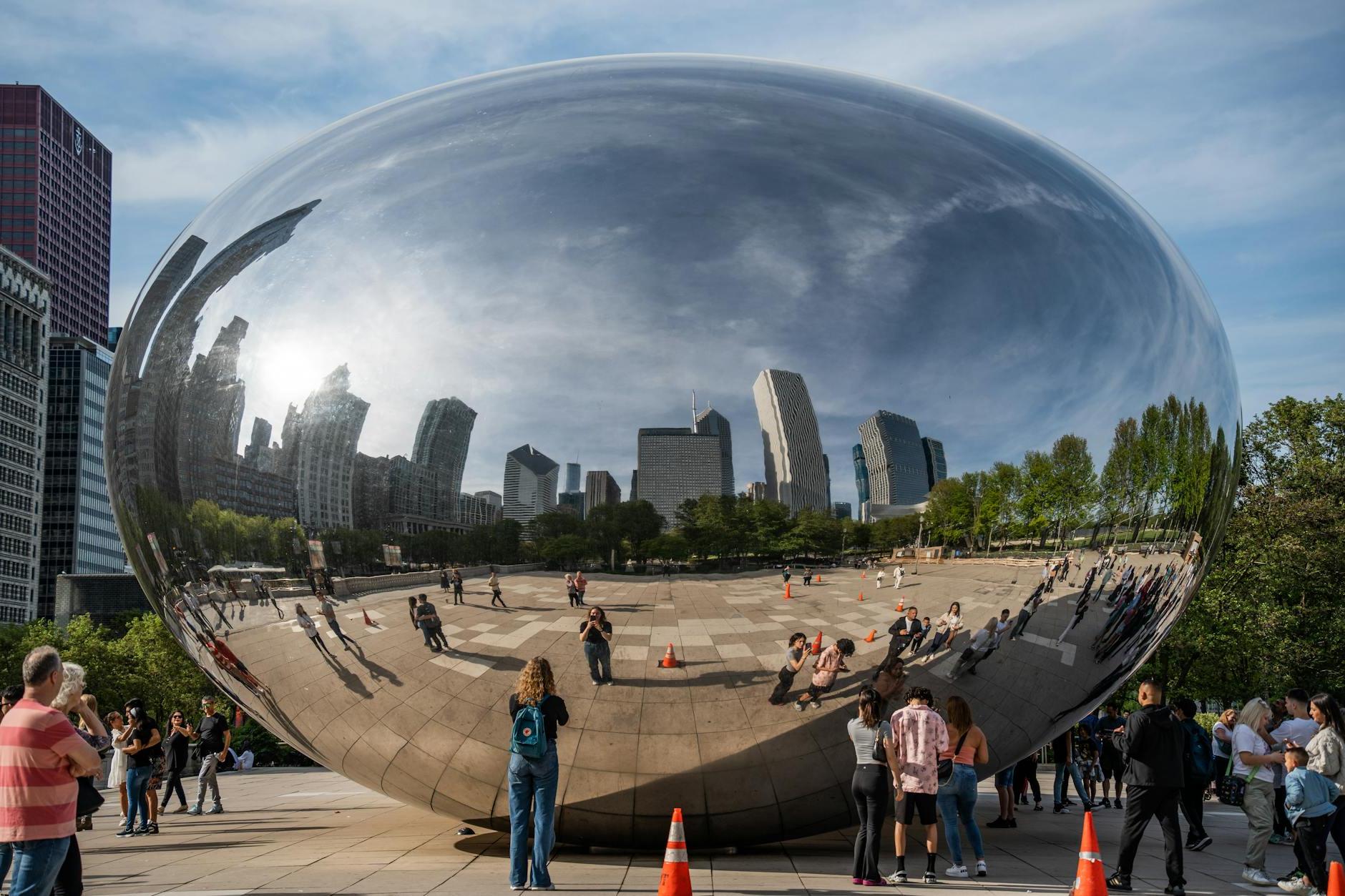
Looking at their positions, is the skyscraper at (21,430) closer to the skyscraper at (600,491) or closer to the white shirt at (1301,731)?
the skyscraper at (600,491)

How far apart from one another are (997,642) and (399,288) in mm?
4642

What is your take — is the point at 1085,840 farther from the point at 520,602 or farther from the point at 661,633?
the point at 520,602

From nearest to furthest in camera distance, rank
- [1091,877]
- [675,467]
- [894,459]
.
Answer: [1091,877]
[675,467]
[894,459]

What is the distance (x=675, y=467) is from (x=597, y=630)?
1.13m

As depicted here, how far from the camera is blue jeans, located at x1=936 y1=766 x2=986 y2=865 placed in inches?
325

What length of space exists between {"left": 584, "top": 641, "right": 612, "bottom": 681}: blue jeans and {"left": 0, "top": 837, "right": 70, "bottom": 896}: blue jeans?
2.99 metres

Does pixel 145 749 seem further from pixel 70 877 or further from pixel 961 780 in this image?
pixel 961 780

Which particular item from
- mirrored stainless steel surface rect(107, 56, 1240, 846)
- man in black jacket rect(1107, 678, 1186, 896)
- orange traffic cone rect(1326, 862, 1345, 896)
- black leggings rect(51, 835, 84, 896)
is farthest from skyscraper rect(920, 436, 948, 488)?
black leggings rect(51, 835, 84, 896)

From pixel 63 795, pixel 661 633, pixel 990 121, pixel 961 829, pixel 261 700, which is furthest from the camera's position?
pixel 961 829

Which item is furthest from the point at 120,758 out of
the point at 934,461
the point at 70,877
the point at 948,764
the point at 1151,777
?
the point at 1151,777

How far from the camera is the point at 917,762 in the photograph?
24.7 feet

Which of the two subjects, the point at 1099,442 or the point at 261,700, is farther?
the point at 261,700

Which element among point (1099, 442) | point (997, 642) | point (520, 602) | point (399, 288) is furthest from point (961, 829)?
point (399, 288)

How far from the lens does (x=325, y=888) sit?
733 cm
